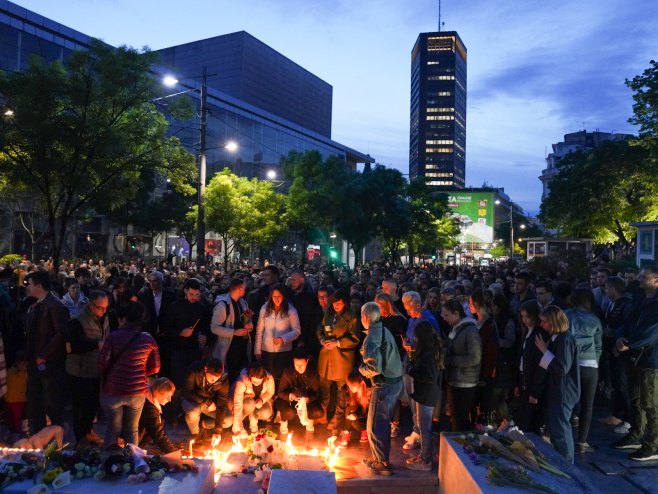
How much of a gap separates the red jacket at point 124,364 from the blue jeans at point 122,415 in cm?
8

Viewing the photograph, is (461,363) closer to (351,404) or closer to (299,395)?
(351,404)

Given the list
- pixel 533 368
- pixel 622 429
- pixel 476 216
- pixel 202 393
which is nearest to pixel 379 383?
pixel 533 368

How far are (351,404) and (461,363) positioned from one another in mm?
1549

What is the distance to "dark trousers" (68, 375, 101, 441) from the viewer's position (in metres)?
6.00

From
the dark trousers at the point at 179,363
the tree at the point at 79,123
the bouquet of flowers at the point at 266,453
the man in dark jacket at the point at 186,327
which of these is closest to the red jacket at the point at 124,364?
the bouquet of flowers at the point at 266,453

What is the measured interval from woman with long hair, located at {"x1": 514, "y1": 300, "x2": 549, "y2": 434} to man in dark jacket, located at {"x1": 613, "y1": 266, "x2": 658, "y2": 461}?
109 centimetres

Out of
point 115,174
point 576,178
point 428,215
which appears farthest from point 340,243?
point 115,174

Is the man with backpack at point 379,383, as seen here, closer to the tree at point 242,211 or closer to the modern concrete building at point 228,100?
the modern concrete building at point 228,100

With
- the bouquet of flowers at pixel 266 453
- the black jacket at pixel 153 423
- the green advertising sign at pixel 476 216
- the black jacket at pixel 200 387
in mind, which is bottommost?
the bouquet of flowers at pixel 266 453

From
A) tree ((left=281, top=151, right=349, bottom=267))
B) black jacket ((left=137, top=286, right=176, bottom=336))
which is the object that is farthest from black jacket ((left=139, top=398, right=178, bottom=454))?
tree ((left=281, top=151, right=349, bottom=267))

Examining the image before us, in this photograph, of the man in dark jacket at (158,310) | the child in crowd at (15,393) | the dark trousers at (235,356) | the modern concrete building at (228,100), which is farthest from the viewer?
the modern concrete building at (228,100)

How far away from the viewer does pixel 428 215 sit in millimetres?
41719

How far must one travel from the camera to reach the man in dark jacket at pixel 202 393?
6293 mm

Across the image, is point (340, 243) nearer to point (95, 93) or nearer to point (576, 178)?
point (576, 178)
